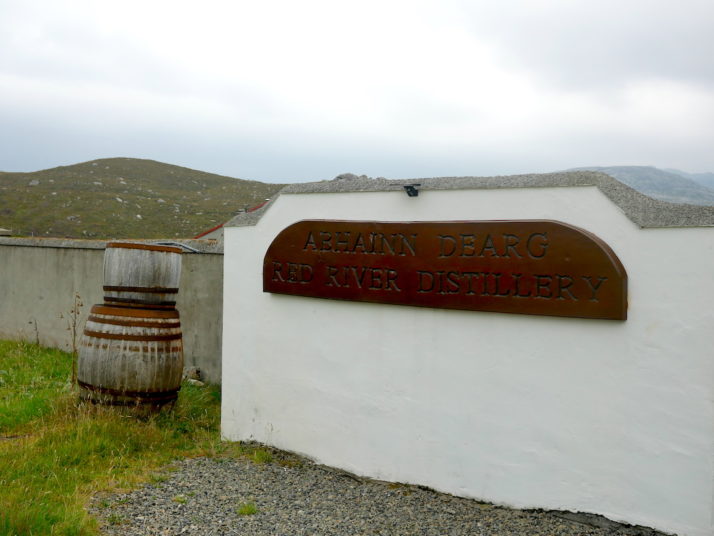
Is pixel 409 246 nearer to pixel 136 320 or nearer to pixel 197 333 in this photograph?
pixel 136 320

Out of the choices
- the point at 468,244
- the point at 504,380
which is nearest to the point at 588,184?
the point at 468,244

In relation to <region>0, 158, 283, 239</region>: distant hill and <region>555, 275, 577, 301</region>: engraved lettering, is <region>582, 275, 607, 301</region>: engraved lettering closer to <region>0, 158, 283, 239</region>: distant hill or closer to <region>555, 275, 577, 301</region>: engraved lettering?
<region>555, 275, 577, 301</region>: engraved lettering

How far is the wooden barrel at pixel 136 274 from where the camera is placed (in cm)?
601

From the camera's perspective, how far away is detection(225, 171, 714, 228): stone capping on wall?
3994mm

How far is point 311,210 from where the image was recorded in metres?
5.56

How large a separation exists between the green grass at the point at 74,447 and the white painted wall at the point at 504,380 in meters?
0.58

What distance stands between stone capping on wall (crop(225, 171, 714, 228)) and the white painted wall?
0.05 meters

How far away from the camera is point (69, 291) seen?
9.57 meters

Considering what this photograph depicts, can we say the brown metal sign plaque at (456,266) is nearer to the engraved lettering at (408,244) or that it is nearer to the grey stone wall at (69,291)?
the engraved lettering at (408,244)

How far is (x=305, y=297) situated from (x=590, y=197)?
2322 mm

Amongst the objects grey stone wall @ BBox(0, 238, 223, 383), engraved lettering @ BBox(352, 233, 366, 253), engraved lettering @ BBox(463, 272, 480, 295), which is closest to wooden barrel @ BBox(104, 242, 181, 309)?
grey stone wall @ BBox(0, 238, 223, 383)

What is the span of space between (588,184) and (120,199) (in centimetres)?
4681

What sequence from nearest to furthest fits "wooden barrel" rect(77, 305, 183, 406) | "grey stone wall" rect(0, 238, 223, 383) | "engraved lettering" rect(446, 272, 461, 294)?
1. "engraved lettering" rect(446, 272, 461, 294)
2. "wooden barrel" rect(77, 305, 183, 406)
3. "grey stone wall" rect(0, 238, 223, 383)

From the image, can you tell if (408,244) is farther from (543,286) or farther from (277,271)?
(277,271)
